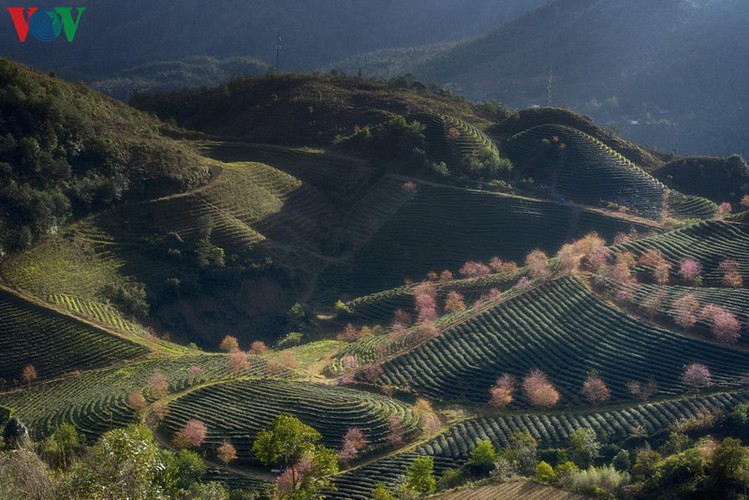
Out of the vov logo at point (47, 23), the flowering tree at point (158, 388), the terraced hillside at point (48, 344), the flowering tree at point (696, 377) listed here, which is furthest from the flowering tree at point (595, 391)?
the vov logo at point (47, 23)

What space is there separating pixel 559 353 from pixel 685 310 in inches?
288

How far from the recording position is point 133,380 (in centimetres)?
4238

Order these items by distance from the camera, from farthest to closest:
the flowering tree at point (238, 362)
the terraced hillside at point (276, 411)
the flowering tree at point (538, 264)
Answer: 1. the flowering tree at point (538, 264)
2. the flowering tree at point (238, 362)
3. the terraced hillside at point (276, 411)

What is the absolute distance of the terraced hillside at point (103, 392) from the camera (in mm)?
38344

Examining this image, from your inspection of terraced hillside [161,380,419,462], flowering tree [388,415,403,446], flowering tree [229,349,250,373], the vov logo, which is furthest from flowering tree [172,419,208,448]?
the vov logo

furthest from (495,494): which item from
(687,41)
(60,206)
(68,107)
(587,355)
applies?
(687,41)

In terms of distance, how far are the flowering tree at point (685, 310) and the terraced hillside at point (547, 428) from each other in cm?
565

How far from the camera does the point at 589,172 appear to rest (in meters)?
66.4

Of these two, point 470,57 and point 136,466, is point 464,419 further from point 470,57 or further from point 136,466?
point 470,57

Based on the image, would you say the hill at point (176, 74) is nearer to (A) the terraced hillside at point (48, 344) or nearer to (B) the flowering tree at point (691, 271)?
(A) the terraced hillside at point (48, 344)

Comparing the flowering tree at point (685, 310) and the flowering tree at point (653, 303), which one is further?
the flowering tree at point (653, 303)

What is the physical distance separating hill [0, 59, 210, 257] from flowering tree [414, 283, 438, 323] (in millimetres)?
19331

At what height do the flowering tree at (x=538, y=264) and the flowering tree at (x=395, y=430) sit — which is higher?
the flowering tree at (x=538, y=264)

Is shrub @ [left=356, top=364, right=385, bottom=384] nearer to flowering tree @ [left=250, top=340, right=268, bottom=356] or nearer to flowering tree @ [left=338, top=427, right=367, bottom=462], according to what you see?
flowering tree @ [left=338, top=427, right=367, bottom=462]
